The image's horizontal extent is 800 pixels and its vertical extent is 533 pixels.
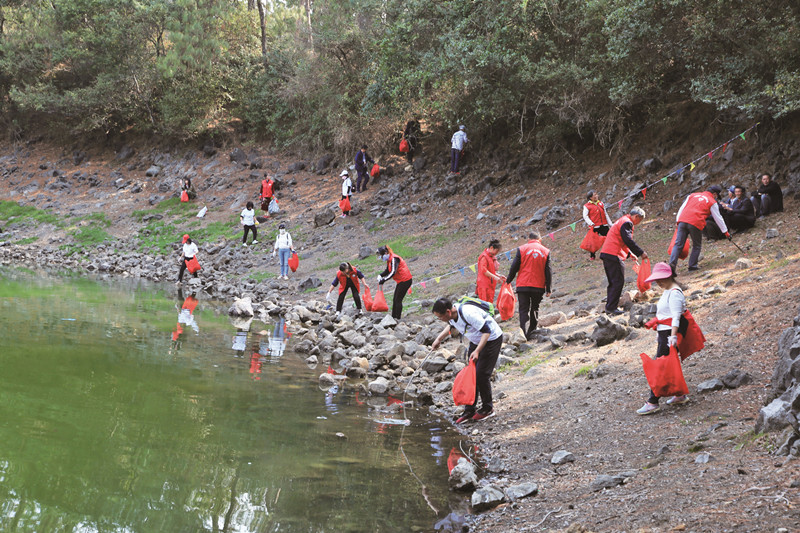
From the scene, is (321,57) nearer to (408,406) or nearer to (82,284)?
(82,284)

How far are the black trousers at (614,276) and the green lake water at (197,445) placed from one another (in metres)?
4.44

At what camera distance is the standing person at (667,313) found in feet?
22.5

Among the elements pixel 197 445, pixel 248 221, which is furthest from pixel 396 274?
pixel 248 221

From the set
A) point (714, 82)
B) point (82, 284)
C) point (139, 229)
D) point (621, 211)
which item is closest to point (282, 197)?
point (139, 229)

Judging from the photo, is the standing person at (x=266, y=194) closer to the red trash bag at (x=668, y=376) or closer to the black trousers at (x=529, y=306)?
the black trousers at (x=529, y=306)

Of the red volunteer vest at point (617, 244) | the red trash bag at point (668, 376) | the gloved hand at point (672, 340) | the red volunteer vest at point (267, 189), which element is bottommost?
the red trash bag at point (668, 376)

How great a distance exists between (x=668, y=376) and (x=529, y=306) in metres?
4.91

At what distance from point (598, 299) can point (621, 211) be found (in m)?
5.69

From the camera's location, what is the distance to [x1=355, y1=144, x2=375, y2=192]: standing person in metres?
27.4

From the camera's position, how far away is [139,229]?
1190 inches

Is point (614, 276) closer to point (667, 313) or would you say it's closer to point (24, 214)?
point (667, 313)

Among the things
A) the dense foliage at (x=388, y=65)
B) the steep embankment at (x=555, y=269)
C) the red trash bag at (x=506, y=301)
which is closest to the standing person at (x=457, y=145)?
the steep embankment at (x=555, y=269)

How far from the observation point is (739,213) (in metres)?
14.7

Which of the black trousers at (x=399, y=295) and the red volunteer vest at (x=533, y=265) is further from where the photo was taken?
the black trousers at (x=399, y=295)
